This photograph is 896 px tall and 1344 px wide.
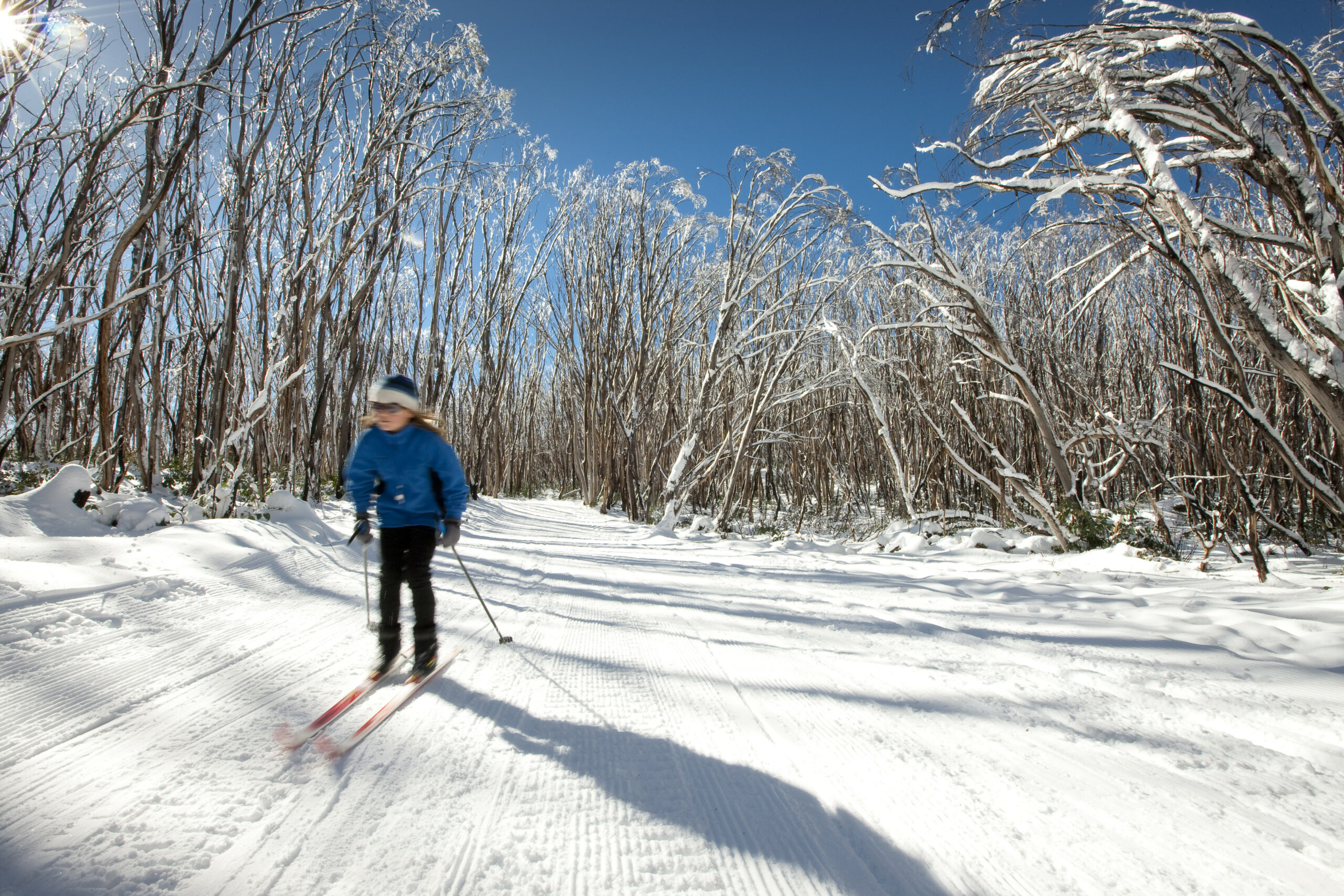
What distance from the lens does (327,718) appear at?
6.20 feet

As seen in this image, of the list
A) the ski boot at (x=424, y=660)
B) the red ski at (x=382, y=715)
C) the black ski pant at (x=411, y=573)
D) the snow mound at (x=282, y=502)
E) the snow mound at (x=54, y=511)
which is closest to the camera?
the red ski at (x=382, y=715)

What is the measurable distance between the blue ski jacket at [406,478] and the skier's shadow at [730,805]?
110cm

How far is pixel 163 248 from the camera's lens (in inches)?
238

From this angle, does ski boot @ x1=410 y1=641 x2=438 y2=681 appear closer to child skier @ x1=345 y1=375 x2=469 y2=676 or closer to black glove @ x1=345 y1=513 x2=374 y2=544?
child skier @ x1=345 y1=375 x2=469 y2=676

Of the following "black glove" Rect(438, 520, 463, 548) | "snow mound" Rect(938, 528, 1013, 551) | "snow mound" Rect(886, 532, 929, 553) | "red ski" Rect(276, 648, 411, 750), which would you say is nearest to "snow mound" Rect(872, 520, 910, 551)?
"snow mound" Rect(886, 532, 929, 553)

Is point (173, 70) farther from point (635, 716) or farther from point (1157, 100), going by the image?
point (1157, 100)

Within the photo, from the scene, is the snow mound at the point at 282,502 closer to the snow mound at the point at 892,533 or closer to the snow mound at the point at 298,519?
the snow mound at the point at 298,519

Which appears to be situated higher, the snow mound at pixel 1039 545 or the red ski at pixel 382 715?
the snow mound at pixel 1039 545

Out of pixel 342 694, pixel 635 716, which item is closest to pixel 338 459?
pixel 342 694

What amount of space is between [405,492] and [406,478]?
67 millimetres

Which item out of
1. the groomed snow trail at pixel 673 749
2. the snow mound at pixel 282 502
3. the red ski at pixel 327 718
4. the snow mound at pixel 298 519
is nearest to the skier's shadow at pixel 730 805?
the groomed snow trail at pixel 673 749

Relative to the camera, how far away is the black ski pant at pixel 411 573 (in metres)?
2.55

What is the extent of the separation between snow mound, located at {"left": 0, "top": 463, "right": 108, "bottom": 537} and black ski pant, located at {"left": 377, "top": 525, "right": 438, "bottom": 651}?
121 inches

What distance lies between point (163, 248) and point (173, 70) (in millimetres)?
2302
